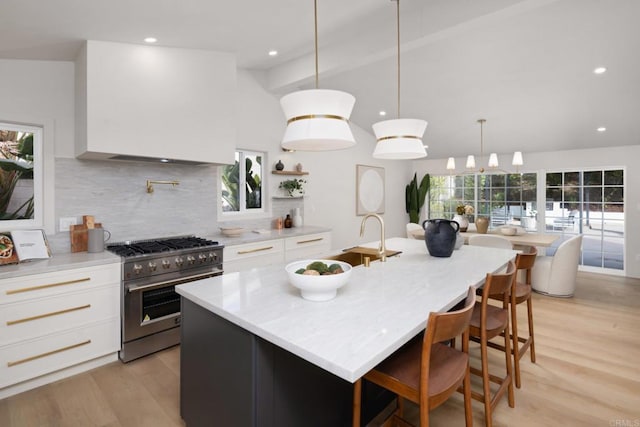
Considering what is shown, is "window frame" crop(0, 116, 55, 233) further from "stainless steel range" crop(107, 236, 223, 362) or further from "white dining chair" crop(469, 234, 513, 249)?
"white dining chair" crop(469, 234, 513, 249)

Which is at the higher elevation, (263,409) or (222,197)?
(222,197)

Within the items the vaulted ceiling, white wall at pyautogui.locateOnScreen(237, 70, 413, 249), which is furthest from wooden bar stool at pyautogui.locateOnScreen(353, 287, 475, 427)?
white wall at pyautogui.locateOnScreen(237, 70, 413, 249)

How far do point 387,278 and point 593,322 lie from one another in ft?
9.60

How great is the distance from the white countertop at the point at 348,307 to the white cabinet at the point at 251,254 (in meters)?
1.32

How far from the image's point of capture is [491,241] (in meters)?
4.25

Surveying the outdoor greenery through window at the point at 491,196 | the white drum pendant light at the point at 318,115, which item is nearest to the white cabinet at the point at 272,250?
the white drum pendant light at the point at 318,115

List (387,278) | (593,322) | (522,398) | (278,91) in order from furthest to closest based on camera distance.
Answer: (278,91) < (593,322) < (522,398) < (387,278)

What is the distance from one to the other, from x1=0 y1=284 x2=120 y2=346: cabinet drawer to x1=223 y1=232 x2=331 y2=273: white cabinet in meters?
1.05

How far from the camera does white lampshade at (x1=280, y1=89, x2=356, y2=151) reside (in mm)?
1621

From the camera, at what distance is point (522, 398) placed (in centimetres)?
223

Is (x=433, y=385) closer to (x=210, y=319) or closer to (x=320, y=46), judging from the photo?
(x=210, y=319)

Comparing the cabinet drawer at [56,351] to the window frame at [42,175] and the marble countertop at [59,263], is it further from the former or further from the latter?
the window frame at [42,175]

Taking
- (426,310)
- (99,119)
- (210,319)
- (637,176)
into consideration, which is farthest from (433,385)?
(637,176)

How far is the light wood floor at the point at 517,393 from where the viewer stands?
2.04m
